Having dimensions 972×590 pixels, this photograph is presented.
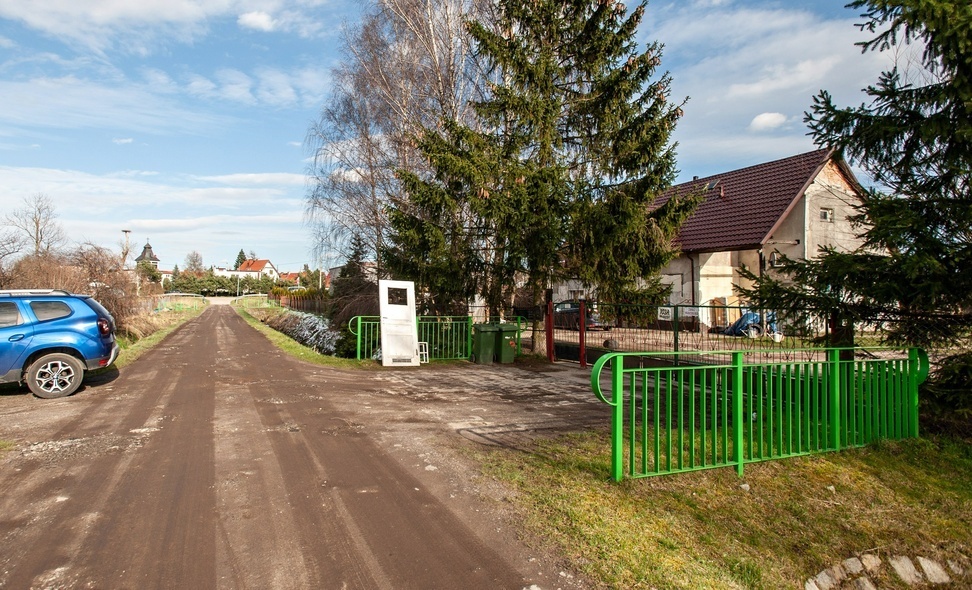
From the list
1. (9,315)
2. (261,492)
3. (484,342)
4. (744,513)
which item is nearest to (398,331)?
(484,342)

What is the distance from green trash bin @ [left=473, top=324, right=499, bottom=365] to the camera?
13.8 meters

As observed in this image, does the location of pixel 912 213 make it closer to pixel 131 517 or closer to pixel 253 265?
pixel 131 517

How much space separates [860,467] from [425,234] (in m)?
9.89

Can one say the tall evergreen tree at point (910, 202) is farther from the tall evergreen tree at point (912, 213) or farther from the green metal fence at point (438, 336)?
the green metal fence at point (438, 336)

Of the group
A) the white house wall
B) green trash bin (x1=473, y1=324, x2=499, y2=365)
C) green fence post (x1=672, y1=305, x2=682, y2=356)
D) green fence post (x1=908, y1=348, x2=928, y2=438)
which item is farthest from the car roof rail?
the white house wall

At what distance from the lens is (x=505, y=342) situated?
1391cm

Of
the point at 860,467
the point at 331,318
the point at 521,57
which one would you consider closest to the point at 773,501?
the point at 860,467

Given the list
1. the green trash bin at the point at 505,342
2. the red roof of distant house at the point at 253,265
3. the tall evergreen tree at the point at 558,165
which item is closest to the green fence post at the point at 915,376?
the tall evergreen tree at the point at 558,165

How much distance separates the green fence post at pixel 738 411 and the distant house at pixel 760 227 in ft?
52.9

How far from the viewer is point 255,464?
537cm

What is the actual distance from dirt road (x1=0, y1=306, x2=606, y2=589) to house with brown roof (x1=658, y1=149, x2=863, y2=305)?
1568 centimetres

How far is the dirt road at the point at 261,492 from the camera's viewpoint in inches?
134

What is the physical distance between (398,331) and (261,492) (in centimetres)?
846

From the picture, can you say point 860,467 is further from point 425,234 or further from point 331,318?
point 331,318
